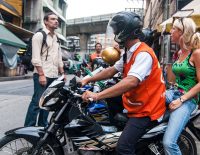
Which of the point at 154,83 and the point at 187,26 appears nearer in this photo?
the point at 154,83

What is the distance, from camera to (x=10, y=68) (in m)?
25.0

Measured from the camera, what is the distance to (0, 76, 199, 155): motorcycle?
362 centimetres

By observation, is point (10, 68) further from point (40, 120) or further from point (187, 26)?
point (187, 26)

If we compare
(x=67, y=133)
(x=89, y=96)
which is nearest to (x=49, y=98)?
(x=67, y=133)

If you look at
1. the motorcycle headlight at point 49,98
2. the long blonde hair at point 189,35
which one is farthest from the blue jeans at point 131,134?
the long blonde hair at point 189,35

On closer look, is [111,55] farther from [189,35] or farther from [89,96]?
[89,96]

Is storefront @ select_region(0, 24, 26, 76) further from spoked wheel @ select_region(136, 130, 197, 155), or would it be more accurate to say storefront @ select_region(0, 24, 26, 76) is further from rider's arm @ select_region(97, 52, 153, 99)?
rider's arm @ select_region(97, 52, 153, 99)

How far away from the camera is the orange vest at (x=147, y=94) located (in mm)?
3471

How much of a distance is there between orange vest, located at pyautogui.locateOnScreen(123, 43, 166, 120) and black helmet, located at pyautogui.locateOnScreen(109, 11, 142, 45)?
0.14 meters

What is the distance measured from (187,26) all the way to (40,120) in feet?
10.4

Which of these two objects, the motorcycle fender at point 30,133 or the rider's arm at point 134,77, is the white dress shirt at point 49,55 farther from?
the rider's arm at point 134,77

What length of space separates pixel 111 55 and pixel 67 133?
2614mm

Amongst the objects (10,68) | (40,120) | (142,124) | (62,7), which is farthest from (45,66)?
(62,7)

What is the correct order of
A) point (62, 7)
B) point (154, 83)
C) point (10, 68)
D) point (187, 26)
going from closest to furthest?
point (154, 83) → point (187, 26) → point (10, 68) → point (62, 7)
